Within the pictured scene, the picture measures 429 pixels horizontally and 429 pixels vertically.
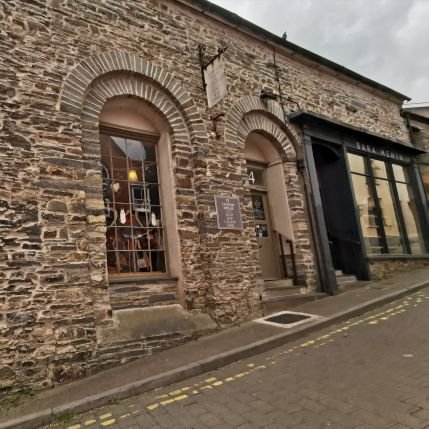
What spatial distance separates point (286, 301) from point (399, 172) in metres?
6.64

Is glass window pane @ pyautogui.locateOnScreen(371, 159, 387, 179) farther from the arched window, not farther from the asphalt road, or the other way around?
the arched window

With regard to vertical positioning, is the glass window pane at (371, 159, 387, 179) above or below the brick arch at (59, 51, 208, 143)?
below

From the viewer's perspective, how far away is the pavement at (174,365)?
3779 mm

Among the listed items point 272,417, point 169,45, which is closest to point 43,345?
point 272,417

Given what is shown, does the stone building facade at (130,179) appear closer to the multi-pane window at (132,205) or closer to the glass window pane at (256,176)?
the multi-pane window at (132,205)

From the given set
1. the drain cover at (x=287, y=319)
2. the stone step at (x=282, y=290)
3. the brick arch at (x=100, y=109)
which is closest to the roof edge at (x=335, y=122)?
the brick arch at (x=100, y=109)

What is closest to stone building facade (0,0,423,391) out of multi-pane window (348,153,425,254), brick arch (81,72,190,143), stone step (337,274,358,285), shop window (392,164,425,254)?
brick arch (81,72,190,143)

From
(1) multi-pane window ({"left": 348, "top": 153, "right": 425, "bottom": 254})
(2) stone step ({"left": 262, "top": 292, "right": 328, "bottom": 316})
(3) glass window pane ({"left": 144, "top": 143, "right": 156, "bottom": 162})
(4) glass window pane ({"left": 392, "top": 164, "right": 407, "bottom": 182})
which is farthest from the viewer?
(4) glass window pane ({"left": 392, "top": 164, "right": 407, "bottom": 182})

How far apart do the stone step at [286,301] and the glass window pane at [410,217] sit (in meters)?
4.51

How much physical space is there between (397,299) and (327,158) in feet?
13.6

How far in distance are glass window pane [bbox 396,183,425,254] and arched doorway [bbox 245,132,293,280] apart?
4592 mm

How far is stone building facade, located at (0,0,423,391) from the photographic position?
4730 mm

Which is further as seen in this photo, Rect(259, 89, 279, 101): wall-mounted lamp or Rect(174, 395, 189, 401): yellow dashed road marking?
Rect(259, 89, 279, 101): wall-mounted lamp

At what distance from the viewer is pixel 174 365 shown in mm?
4660
